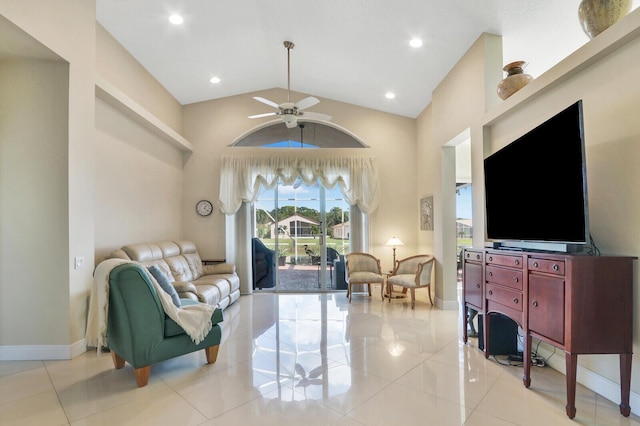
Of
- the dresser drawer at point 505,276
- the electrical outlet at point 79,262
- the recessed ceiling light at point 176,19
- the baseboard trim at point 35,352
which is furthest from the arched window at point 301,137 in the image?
the baseboard trim at point 35,352

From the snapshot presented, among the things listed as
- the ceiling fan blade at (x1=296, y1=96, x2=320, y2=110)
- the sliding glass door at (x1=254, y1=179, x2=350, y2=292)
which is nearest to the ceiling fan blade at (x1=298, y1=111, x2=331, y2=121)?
the ceiling fan blade at (x1=296, y1=96, x2=320, y2=110)

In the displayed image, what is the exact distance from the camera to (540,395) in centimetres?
234

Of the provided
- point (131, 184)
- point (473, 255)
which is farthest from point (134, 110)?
point (473, 255)

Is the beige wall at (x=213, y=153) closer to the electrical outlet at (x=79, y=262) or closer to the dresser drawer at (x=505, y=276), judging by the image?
the electrical outlet at (x=79, y=262)

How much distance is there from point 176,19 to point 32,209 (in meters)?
2.73

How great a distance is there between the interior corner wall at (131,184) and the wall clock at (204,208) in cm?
→ 39

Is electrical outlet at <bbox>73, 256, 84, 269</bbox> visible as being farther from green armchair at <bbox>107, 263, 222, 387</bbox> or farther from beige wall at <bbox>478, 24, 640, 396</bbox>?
beige wall at <bbox>478, 24, 640, 396</bbox>

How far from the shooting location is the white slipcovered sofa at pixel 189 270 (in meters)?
3.95

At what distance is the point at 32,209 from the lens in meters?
3.00

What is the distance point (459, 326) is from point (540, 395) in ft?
5.61

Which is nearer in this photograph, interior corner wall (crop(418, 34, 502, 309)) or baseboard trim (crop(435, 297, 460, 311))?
interior corner wall (crop(418, 34, 502, 309))

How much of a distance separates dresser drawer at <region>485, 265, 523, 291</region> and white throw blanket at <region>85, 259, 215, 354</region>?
2.67m

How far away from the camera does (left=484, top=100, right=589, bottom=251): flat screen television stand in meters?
2.12

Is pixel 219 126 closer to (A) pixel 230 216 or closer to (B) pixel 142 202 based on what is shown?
(A) pixel 230 216
